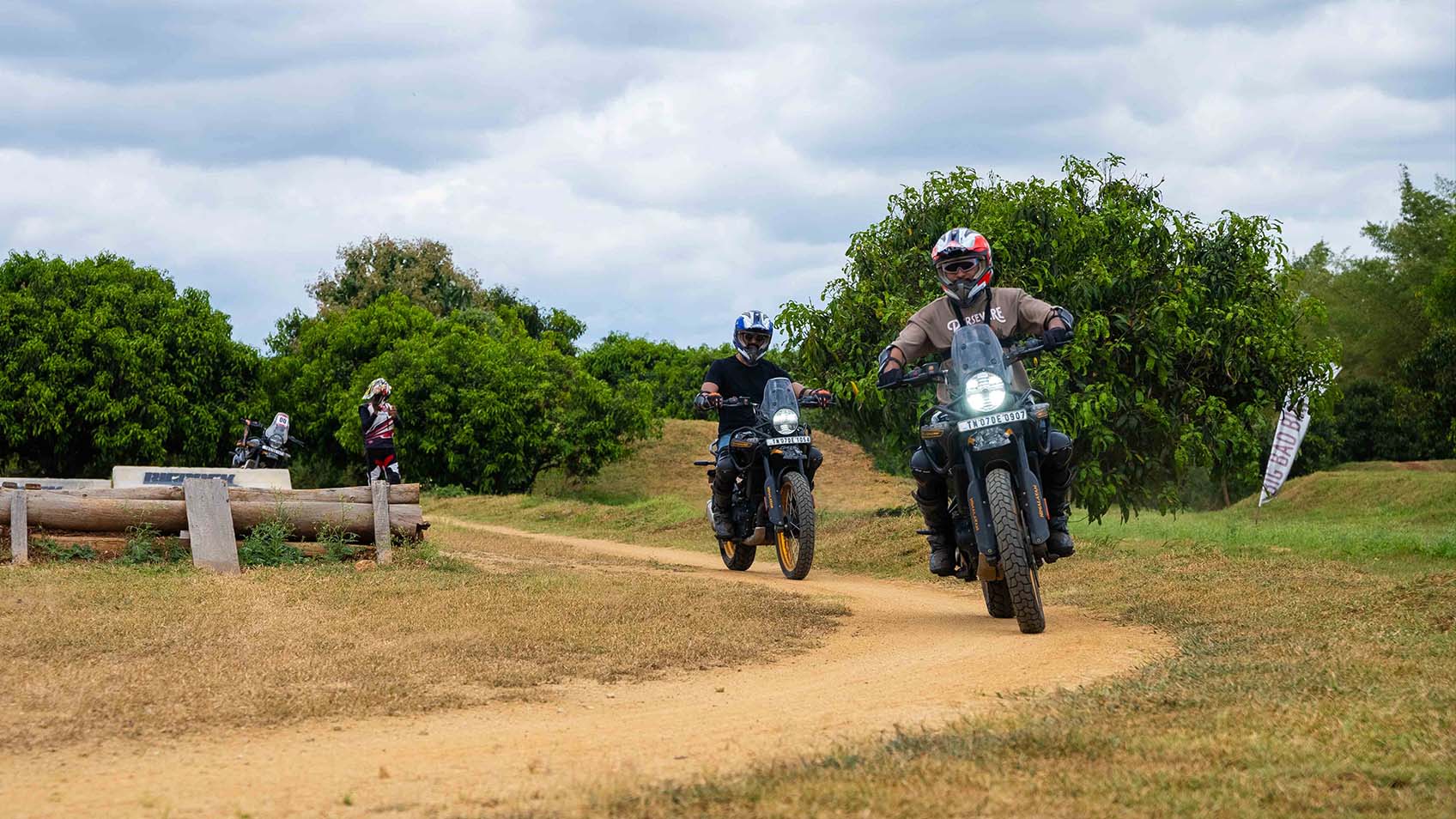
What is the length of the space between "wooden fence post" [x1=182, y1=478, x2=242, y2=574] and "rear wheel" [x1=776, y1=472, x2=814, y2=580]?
4.80 m

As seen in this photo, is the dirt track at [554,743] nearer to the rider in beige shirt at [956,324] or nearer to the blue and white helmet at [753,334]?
the rider in beige shirt at [956,324]

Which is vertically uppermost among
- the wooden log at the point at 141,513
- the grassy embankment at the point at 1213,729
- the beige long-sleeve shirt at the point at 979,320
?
the beige long-sleeve shirt at the point at 979,320

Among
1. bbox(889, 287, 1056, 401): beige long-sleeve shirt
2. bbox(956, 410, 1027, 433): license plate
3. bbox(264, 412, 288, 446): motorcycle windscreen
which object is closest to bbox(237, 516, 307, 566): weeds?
bbox(889, 287, 1056, 401): beige long-sleeve shirt

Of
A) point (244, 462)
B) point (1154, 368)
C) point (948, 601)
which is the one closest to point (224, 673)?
point (948, 601)

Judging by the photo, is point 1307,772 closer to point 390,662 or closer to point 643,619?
point 390,662

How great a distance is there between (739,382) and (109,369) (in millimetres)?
30431

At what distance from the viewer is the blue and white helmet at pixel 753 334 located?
42.5 ft

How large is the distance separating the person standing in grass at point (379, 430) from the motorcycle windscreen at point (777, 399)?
7017mm

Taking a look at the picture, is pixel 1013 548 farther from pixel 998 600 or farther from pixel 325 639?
pixel 325 639

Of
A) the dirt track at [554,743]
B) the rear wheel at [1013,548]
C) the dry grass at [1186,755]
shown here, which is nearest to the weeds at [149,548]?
the dirt track at [554,743]

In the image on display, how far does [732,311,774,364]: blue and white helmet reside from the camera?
12.9 metres

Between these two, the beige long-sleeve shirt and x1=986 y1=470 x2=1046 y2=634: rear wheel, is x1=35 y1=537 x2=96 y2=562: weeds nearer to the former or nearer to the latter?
the beige long-sleeve shirt

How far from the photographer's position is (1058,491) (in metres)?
8.63

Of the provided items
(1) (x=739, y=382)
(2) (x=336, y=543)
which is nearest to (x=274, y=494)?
(2) (x=336, y=543)
